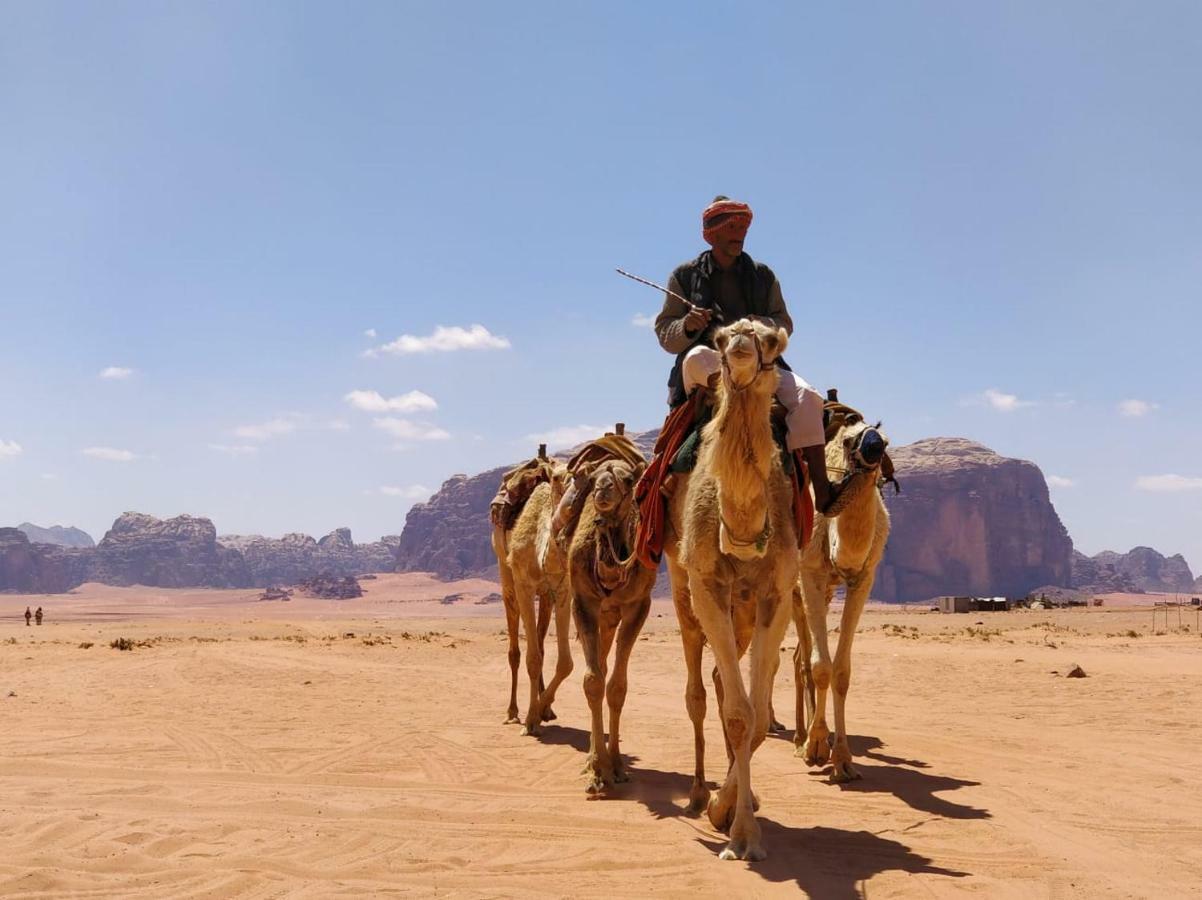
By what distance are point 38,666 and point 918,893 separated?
1977 cm

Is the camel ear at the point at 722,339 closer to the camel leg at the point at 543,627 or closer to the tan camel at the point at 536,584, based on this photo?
the tan camel at the point at 536,584

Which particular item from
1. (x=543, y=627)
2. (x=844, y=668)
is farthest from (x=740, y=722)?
(x=543, y=627)

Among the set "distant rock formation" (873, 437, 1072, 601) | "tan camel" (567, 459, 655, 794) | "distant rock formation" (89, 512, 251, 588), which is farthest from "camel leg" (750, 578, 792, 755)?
"distant rock formation" (89, 512, 251, 588)

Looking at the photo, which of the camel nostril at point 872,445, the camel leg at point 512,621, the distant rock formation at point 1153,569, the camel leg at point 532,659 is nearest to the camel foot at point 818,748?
the camel nostril at point 872,445

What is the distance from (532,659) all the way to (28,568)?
17943cm

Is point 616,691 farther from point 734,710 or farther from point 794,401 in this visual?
point 794,401

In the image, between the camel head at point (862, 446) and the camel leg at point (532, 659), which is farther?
the camel leg at point (532, 659)

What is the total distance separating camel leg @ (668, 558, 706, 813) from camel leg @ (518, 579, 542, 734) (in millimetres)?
3720

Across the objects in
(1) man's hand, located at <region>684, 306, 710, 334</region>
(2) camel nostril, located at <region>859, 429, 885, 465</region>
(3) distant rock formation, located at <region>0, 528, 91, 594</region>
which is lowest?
(3) distant rock formation, located at <region>0, 528, 91, 594</region>

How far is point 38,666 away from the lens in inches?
755

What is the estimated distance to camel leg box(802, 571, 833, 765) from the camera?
8.30 meters

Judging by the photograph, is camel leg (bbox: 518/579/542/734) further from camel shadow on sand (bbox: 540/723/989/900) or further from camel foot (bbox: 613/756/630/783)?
camel foot (bbox: 613/756/630/783)

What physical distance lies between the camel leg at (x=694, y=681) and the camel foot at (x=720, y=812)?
47 cm

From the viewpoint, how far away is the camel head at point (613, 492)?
301 inches
